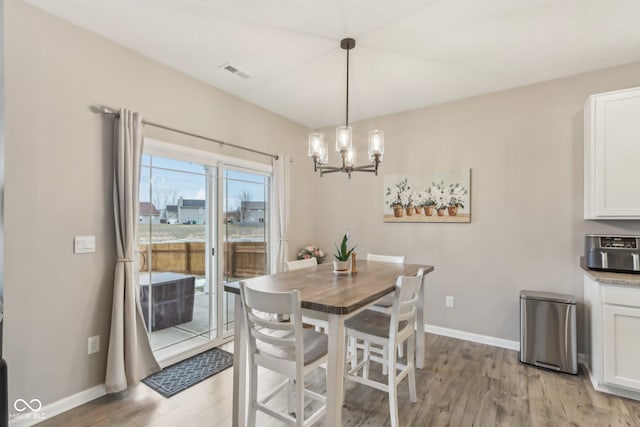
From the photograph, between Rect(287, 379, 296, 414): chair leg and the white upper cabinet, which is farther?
the white upper cabinet

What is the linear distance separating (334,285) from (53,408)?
2.12m

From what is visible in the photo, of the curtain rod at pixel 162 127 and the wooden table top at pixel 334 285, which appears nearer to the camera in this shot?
the wooden table top at pixel 334 285

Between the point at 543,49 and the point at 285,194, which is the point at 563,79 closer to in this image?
the point at 543,49

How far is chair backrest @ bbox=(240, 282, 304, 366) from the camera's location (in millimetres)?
1580

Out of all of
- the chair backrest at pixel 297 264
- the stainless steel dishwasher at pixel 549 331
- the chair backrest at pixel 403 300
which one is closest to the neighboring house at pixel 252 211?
the chair backrest at pixel 297 264

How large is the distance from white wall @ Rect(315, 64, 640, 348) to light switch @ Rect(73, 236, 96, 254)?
3.08 meters

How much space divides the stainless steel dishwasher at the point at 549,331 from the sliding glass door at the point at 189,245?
3.03 metres

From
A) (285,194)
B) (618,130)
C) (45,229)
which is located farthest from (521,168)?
(45,229)

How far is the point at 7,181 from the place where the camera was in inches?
76.5

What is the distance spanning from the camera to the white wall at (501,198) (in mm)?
2969

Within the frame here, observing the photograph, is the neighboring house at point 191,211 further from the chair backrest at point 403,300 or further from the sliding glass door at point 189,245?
the chair backrest at point 403,300

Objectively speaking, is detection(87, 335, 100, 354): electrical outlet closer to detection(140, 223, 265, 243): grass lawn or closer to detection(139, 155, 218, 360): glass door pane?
detection(139, 155, 218, 360): glass door pane

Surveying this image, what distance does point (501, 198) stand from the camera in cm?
332

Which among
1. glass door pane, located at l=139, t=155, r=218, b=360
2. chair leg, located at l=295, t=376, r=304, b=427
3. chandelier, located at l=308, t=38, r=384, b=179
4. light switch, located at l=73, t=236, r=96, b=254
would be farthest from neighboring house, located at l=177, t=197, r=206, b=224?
chair leg, located at l=295, t=376, r=304, b=427
